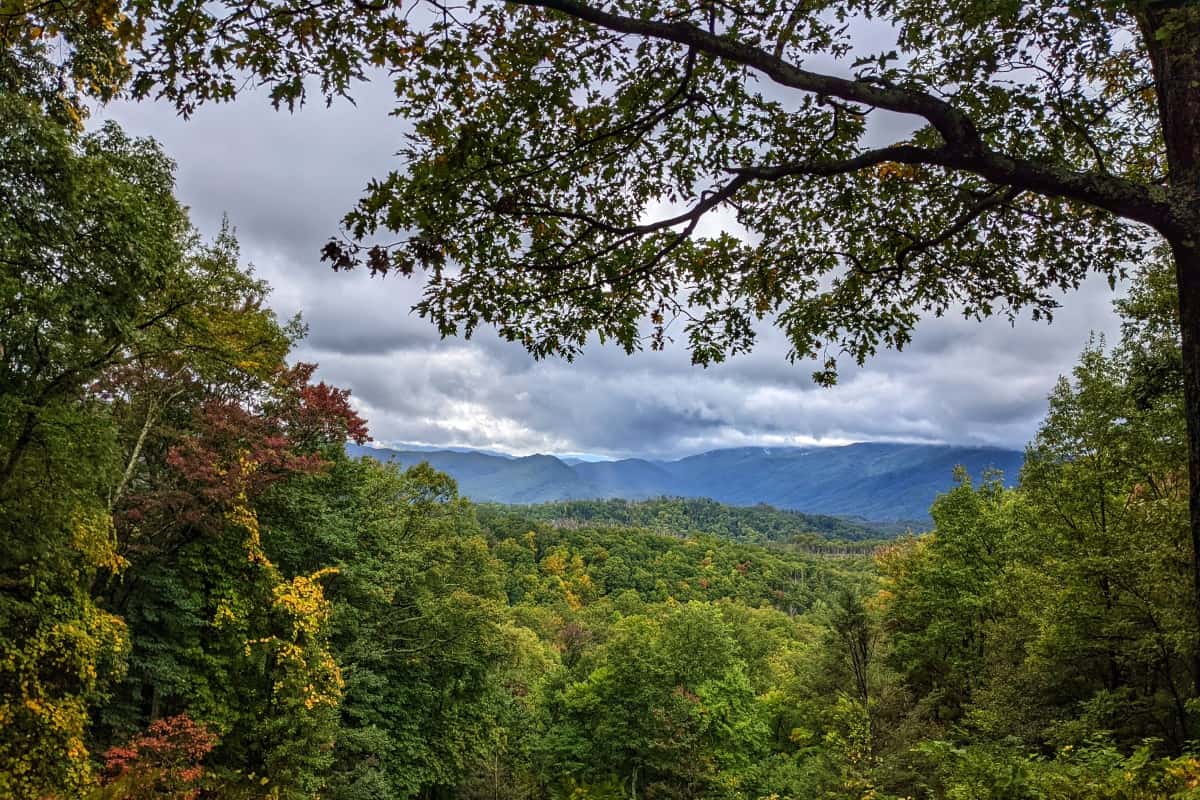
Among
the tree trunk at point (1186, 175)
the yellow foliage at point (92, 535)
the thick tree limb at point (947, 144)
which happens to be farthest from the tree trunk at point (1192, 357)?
the yellow foliage at point (92, 535)

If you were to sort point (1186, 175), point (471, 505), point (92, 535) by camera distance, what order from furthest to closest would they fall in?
point (471, 505) < point (92, 535) < point (1186, 175)

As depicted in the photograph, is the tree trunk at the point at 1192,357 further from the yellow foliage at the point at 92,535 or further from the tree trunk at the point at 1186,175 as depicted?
the yellow foliage at the point at 92,535

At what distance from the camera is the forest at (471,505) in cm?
346

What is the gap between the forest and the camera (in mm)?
3461

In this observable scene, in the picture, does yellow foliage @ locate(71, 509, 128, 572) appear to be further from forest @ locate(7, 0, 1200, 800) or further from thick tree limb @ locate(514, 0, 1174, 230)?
thick tree limb @ locate(514, 0, 1174, 230)

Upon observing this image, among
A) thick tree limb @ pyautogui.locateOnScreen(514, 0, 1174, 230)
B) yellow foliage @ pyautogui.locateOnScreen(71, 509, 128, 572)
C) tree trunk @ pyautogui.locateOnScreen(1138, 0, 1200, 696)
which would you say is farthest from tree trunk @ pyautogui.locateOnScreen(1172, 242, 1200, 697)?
yellow foliage @ pyautogui.locateOnScreen(71, 509, 128, 572)

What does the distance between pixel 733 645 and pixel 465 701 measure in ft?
41.7

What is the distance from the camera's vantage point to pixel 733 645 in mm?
26469

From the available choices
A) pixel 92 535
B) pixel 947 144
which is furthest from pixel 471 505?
pixel 947 144

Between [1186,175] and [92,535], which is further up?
[1186,175]

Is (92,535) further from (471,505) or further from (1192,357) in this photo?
(471,505)

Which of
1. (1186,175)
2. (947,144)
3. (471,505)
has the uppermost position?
(947,144)

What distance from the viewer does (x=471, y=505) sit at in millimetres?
23703

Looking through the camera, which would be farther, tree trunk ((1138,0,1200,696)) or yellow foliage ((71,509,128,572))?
yellow foliage ((71,509,128,572))
